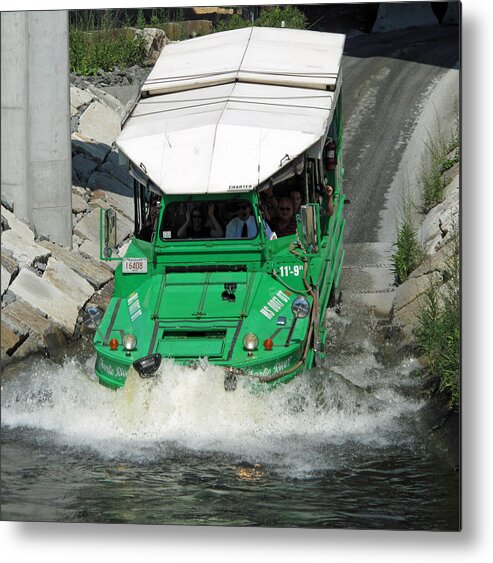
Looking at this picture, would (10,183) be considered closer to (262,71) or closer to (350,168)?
(262,71)

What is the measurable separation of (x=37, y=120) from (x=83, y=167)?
86cm

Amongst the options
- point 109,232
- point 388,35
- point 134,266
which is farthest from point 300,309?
point 388,35

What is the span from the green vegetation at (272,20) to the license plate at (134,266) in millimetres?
1924

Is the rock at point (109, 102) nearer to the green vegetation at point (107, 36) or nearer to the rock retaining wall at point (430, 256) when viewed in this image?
the green vegetation at point (107, 36)

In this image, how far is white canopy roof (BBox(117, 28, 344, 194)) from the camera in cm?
1388

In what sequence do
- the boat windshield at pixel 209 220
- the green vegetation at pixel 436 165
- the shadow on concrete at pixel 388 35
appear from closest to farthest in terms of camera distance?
the shadow on concrete at pixel 388 35
the green vegetation at pixel 436 165
the boat windshield at pixel 209 220

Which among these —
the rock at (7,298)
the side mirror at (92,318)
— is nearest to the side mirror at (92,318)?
the side mirror at (92,318)

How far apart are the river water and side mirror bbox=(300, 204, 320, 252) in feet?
3.27

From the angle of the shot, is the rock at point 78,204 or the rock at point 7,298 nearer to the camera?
the rock at point 7,298

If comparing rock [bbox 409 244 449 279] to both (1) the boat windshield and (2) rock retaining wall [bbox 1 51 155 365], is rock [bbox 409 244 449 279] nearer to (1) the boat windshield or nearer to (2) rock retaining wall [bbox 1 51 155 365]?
(1) the boat windshield

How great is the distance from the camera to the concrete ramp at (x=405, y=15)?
12656 millimetres

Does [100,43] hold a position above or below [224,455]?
above

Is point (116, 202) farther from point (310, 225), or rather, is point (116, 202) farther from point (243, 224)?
point (310, 225)

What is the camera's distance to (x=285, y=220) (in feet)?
47.1
